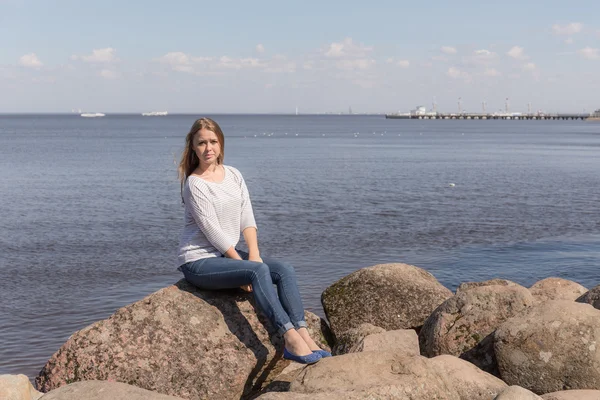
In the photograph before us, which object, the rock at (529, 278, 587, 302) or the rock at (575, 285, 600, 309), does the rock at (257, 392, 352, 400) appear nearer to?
the rock at (575, 285, 600, 309)

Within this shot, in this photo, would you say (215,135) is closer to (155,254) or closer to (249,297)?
(249,297)

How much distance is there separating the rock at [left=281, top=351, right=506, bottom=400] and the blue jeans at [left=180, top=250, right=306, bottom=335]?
1338 mm

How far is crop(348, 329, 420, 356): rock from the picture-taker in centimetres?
753

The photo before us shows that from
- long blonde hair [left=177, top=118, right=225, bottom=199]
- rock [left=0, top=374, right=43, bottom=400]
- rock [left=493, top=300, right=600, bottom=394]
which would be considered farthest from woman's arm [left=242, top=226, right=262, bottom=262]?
rock [left=493, top=300, right=600, bottom=394]

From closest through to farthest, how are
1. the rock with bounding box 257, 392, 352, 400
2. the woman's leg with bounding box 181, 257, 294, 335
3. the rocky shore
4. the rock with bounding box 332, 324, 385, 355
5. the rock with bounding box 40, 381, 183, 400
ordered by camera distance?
the rock with bounding box 257, 392, 352, 400 < the rock with bounding box 40, 381, 183, 400 < the rocky shore < the woman's leg with bounding box 181, 257, 294, 335 < the rock with bounding box 332, 324, 385, 355

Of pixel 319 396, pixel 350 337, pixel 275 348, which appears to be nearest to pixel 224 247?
pixel 275 348

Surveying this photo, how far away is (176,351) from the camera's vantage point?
7.62 metres


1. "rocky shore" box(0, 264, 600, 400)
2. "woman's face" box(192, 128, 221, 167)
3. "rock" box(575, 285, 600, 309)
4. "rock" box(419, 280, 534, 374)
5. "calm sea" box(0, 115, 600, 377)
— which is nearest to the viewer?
"rocky shore" box(0, 264, 600, 400)

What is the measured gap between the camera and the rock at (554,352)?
23.4ft

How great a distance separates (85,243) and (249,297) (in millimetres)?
16022

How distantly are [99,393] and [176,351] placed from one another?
190 centimetres

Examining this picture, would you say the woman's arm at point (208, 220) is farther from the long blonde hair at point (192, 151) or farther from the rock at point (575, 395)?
the rock at point (575, 395)

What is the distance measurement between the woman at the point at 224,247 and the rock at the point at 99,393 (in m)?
1.80

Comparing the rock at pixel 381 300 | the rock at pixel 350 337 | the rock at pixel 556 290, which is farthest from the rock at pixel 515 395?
the rock at pixel 556 290
